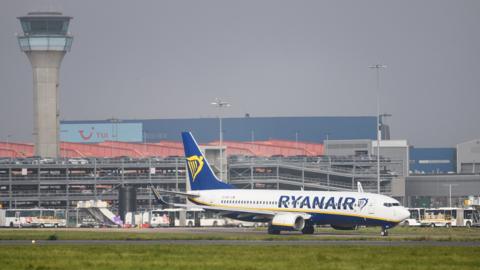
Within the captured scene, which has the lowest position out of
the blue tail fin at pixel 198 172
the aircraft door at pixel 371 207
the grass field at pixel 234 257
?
the grass field at pixel 234 257

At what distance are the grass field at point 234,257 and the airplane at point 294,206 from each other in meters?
27.3

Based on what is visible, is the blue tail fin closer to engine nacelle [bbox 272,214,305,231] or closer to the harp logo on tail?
the harp logo on tail

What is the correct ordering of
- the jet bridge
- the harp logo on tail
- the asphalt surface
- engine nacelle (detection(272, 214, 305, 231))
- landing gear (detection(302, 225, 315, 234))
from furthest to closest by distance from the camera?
the jet bridge < the harp logo on tail < landing gear (detection(302, 225, 315, 234)) < engine nacelle (detection(272, 214, 305, 231)) < the asphalt surface

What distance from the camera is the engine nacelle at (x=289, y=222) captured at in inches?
4336

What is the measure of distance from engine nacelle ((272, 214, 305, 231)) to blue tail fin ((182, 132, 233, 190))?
34.7 feet

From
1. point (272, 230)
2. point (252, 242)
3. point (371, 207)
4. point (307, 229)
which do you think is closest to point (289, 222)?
point (272, 230)

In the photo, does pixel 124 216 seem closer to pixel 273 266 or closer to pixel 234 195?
pixel 234 195

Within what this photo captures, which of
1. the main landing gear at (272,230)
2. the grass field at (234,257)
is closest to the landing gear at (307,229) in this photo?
the main landing gear at (272,230)

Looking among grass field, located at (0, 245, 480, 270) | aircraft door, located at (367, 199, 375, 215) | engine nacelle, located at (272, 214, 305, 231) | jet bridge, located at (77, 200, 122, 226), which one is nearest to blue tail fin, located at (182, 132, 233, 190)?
engine nacelle, located at (272, 214, 305, 231)

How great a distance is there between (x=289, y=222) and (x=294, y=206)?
280cm

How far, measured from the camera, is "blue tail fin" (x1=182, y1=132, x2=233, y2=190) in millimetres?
120188

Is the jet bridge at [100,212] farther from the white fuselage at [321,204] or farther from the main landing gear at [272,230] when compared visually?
the main landing gear at [272,230]

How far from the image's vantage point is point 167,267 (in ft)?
207

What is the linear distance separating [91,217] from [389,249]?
260 feet
